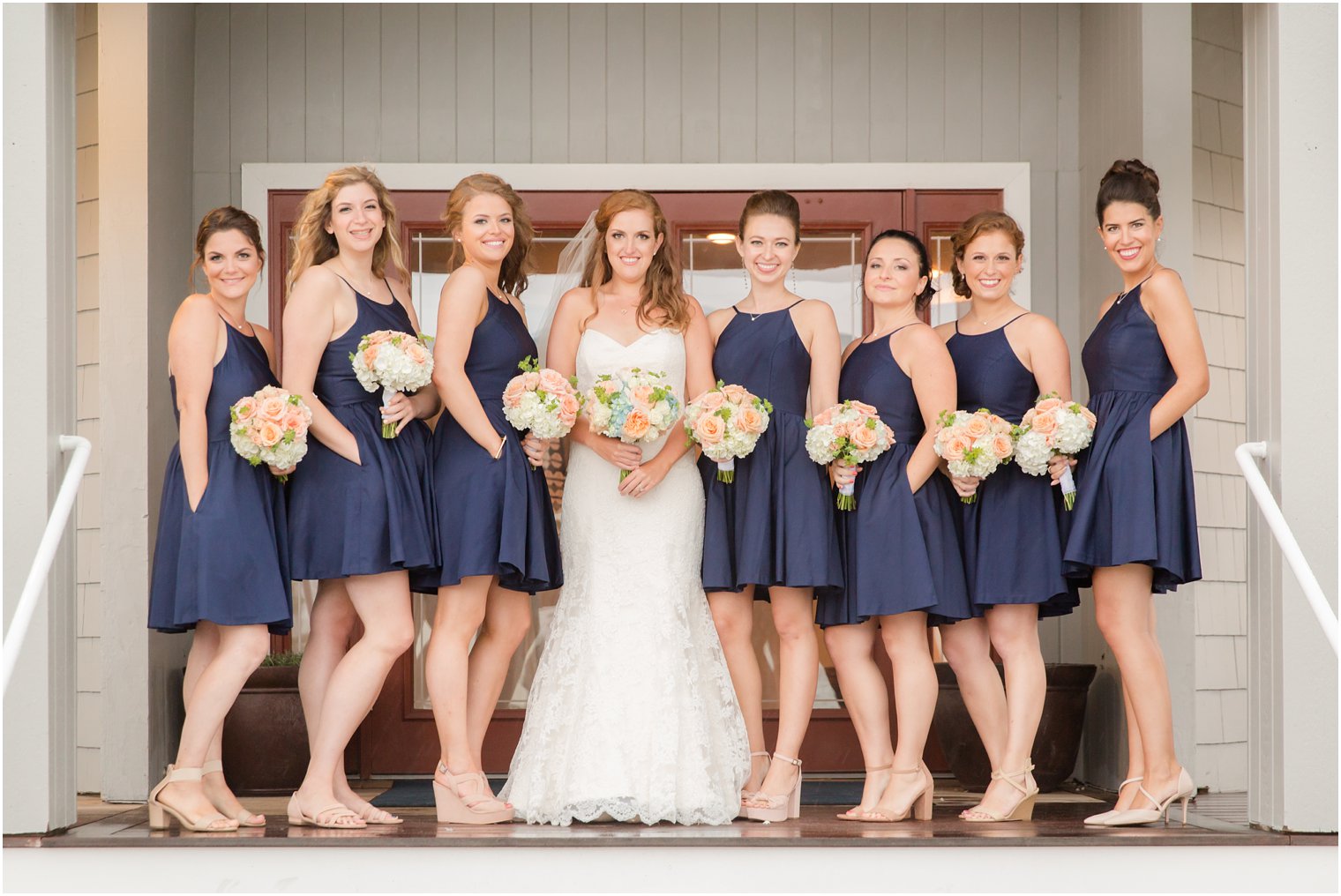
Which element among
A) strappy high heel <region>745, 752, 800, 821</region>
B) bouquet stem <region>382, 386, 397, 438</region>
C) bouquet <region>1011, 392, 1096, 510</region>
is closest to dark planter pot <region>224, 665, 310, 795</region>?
bouquet stem <region>382, 386, 397, 438</region>

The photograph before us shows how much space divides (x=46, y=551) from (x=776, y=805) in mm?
2293

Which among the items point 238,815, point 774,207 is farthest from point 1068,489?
point 238,815

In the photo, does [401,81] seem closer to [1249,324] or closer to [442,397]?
[442,397]

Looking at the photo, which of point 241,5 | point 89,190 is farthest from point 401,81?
point 89,190

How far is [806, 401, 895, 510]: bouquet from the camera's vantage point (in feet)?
14.8

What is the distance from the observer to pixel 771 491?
4727mm

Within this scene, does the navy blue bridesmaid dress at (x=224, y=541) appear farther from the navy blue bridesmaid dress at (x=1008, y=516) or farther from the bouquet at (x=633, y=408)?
the navy blue bridesmaid dress at (x=1008, y=516)

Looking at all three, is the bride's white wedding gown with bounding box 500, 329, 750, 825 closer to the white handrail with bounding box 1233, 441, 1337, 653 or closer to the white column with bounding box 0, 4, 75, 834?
the white column with bounding box 0, 4, 75, 834

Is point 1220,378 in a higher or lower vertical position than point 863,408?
higher

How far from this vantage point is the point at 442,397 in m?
4.58

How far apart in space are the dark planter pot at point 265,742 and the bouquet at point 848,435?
99.3 inches

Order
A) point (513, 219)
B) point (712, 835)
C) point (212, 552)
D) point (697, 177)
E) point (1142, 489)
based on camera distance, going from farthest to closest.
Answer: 1. point (697, 177)
2. point (513, 219)
3. point (1142, 489)
4. point (212, 552)
5. point (712, 835)

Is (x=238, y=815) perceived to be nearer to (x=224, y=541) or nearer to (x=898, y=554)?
(x=224, y=541)

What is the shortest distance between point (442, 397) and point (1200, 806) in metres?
3.07
